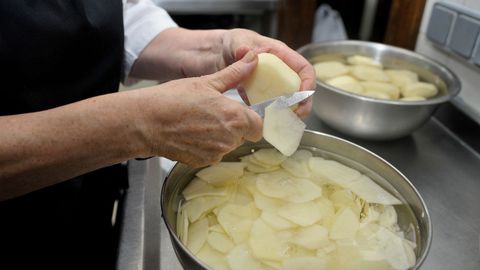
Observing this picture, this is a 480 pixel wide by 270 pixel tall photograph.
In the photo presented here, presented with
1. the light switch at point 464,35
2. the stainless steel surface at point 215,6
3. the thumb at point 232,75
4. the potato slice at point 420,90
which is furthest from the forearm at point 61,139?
the stainless steel surface at point 215,6

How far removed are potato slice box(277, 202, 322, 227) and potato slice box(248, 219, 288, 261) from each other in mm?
35

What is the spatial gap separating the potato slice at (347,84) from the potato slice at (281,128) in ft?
1.40

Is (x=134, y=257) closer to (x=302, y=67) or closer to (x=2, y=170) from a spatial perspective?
(x=2, y=170)

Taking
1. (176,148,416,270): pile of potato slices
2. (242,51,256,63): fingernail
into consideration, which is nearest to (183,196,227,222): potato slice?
(176,148,416,270): pile of potato slices

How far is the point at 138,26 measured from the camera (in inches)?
35.9

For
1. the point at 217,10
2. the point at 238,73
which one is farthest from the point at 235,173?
the point at 217,10

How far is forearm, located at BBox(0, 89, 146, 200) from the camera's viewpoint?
0.51 m

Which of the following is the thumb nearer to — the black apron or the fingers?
the fingers

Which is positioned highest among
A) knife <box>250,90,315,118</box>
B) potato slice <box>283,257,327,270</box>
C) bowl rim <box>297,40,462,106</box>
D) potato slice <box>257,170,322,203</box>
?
knife <box>250,90,315,118</box>

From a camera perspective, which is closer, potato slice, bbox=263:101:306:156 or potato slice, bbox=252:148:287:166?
potato slice, bbox=263:101:306:156

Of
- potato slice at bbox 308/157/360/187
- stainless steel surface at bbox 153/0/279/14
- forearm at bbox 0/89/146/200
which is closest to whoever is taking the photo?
forearm at bbox 0/89/146/200

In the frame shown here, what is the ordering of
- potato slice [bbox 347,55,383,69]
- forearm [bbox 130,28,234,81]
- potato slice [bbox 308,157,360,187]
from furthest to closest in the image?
potato slice [bbox 347,55,383,69], forearm [bbox 130,28,234,81], potato slice [bbox 308,157,360,187]

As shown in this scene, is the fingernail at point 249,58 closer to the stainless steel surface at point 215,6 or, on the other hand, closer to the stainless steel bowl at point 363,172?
the stainless steel bowl at point 363,172

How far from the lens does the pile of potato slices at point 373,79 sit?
1.04 meters
